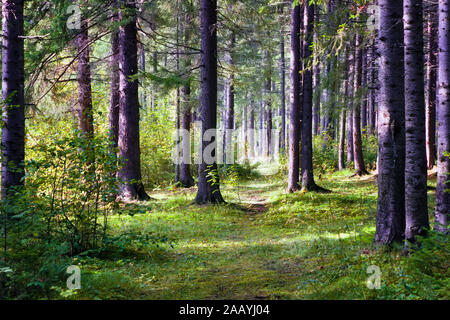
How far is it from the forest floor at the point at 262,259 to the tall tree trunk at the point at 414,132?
0.60m

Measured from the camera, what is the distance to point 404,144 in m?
6.02

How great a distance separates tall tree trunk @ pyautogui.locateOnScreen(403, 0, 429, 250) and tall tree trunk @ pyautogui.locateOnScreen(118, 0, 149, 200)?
9.70 meters

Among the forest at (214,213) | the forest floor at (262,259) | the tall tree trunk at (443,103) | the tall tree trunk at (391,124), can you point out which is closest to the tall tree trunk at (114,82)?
the forest at (214,213)

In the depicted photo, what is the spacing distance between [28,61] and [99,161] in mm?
6692

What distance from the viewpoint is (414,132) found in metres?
5.43

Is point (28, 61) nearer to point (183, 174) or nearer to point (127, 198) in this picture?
point (127, 198)

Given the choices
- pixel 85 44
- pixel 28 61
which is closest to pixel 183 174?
pixel 85 44

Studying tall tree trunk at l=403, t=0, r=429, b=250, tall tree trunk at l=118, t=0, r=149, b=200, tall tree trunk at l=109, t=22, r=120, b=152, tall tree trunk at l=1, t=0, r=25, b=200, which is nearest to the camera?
tall tree trunk at l=403, t=0, r=429, b=250

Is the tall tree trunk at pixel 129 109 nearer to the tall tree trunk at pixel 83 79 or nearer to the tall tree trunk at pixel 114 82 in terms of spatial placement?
the tall tree trunk at pixel 114 82

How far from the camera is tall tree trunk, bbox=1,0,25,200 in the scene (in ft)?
23.8

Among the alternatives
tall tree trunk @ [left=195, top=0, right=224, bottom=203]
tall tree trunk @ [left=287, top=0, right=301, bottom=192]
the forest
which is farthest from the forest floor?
tall tree trunk @ [left=287, top=0, right=301, bottom=192]

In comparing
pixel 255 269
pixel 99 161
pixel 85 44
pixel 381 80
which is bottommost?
pixel 255 269

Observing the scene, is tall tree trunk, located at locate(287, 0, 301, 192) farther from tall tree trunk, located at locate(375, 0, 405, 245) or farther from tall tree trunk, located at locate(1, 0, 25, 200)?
tall tree trunk, located at locate(1, 0, 25, 200)
